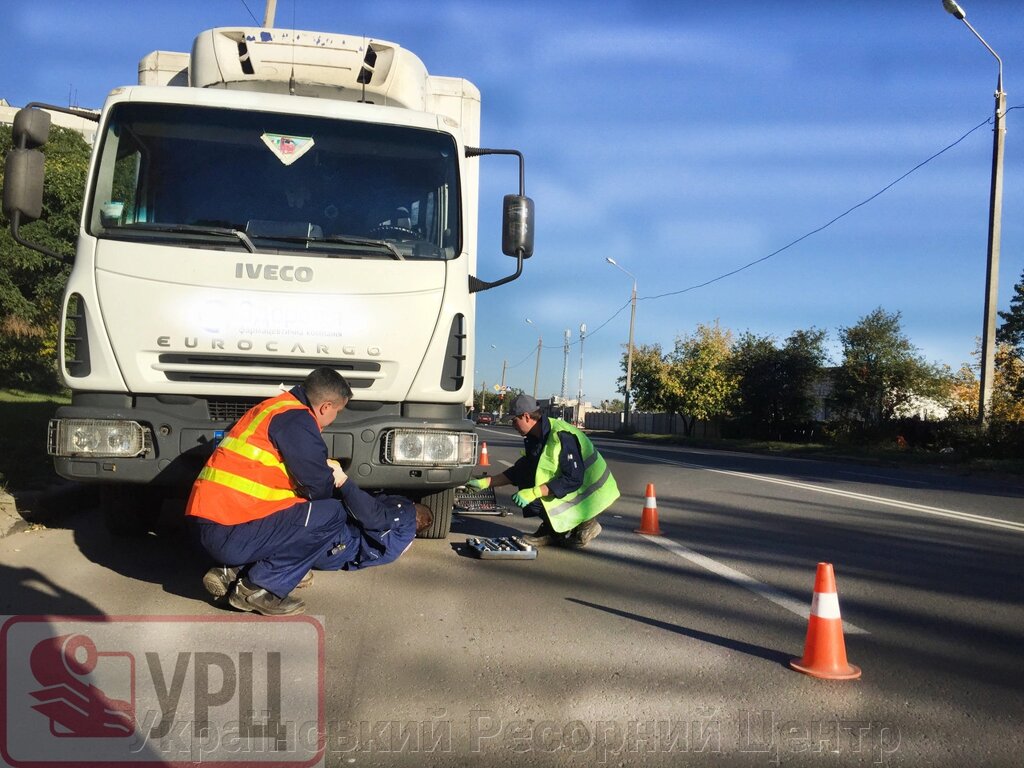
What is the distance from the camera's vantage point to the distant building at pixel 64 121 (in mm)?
14141

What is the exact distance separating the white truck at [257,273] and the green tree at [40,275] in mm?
12665

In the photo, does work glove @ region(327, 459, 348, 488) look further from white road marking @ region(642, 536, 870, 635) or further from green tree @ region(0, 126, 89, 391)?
green tree @ region(0, 126, 89, 391)

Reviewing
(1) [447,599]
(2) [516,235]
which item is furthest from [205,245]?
(1) [447,599]

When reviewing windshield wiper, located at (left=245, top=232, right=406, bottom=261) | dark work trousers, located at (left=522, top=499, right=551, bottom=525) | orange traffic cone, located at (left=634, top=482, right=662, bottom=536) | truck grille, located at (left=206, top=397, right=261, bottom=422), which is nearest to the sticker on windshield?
windshield wiper, located at (left=245, top=232, right=406, bottom=261)

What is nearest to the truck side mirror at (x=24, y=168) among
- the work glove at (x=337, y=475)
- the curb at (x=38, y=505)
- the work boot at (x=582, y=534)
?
the work glove at (x=337, y=475)

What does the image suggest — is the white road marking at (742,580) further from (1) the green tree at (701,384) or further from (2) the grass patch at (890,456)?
(1) the green tree at (701,384)

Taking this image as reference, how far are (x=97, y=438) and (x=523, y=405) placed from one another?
10.6 ft

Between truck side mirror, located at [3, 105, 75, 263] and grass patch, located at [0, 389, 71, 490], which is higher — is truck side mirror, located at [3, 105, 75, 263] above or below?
above

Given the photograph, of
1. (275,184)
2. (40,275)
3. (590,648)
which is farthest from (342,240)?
(40,275)

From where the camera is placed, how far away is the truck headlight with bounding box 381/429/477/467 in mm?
5238

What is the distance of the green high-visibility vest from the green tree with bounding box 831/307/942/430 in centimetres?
3740

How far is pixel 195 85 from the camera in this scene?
6.31m

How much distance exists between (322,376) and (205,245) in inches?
48.0

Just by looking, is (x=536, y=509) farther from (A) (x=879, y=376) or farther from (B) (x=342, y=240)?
(A) (x=879, y=376)
